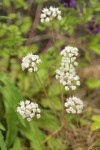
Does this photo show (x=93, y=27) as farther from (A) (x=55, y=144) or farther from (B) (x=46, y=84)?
(A) (x=55, y=144)

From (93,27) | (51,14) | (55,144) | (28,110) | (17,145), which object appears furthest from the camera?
(93,27)

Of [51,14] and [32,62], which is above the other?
[51,14]

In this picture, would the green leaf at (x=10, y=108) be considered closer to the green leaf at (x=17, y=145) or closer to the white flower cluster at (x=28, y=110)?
the green leaf at (x=17, y=145)

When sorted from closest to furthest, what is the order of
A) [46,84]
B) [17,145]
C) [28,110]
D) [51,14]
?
[28,110] < [51,14] < [17,145] < [46,84]

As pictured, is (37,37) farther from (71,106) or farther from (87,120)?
(71,106)

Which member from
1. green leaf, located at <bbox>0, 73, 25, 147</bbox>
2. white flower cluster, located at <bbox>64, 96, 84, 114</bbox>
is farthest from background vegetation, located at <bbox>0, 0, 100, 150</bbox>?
white flower cluster, located at <bbox>64, 96, 84, 114</bbox>

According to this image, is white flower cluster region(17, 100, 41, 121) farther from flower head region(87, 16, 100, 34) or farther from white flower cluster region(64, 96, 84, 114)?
flower head region(87, 16, 100, 34)

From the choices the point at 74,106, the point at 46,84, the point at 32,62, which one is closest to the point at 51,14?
the point at 32,62

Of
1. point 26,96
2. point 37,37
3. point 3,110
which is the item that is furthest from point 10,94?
point 37,37
